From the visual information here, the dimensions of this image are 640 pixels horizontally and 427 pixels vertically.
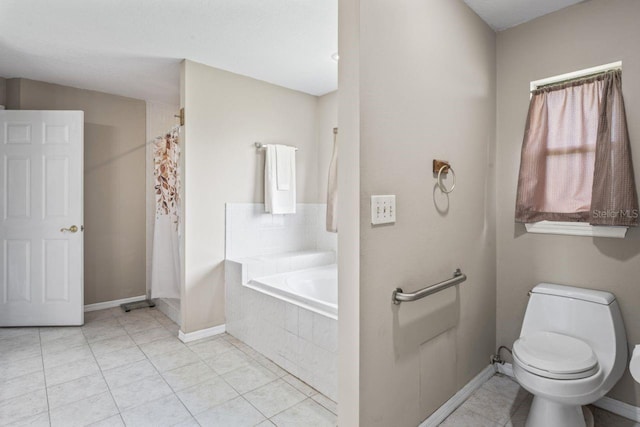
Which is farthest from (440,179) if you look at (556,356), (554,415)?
(554,415)

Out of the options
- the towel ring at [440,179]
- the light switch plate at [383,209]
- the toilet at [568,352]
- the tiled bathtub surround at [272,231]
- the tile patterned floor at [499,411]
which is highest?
the towel ring at [440,179]

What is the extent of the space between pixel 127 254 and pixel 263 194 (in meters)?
1.85

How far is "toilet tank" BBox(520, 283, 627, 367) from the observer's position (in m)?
1.74

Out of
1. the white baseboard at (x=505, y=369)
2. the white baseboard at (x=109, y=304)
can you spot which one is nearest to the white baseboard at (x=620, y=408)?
the white baseboard at (x=505, y=369)

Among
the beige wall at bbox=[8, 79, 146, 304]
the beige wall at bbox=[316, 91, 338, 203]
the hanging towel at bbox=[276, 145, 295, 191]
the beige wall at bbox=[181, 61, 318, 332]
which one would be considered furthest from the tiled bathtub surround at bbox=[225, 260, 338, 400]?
the beige wall at bbox=[8, 79, 146, 304]

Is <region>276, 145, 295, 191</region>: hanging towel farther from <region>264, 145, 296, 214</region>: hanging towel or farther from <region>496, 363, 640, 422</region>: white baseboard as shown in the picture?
<region>496, 363, 640, 422</region>: white baseboard

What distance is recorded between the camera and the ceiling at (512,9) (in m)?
1.94

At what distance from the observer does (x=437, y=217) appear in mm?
1776

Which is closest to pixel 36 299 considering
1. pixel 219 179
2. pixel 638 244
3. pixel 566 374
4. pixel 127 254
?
pixel 127 254

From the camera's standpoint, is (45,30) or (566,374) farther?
(45,30)

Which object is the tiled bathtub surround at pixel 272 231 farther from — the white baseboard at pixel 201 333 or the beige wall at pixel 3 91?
the beige wall at pixel 3 91

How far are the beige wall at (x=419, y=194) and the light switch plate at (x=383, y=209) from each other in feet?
0.10

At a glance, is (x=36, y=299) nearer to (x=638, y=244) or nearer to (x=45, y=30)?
(x=45, y=30)

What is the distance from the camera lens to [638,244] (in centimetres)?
179
